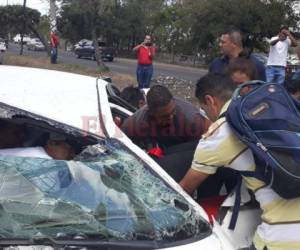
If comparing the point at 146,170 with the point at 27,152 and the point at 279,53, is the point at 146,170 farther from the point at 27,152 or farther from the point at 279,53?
the point at 279,53

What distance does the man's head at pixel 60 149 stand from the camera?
2.38m

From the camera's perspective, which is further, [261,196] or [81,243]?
[261,196]

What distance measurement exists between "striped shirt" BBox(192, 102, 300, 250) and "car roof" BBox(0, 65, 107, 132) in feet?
1.74

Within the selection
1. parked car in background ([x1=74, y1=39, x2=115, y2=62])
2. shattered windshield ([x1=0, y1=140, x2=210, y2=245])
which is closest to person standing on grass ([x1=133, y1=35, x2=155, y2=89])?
shattered windshield ([x1=0, y1=140, x2=210, y2=245])

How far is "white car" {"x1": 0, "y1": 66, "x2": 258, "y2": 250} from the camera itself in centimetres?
180

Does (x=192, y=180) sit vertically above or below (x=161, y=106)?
below

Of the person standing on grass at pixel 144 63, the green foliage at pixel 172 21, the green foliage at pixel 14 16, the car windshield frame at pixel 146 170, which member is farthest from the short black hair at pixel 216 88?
the green foliage at pixel 14 16

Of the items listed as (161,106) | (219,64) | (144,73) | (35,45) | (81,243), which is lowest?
(35,45)

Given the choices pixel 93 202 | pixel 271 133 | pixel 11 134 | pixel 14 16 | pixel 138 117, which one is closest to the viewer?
pixel 93 202

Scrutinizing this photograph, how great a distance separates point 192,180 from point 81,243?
0.83 metres

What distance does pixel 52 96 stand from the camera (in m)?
2.43

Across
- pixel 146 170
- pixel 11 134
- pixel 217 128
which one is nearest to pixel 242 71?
pixel 217 128

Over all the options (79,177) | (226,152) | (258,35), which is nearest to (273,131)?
(226,152)

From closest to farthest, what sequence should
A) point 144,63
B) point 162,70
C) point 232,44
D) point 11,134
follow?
1. point 11,134
2. point 232,44
3. point 144,63
4. point 162,70
